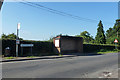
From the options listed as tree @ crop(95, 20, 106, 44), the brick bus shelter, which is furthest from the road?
tree @ crop(95, 20, 106, 44)

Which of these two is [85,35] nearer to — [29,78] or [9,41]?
[9,41]

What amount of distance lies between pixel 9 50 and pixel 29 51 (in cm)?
330

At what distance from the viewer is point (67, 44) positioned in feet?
64.2

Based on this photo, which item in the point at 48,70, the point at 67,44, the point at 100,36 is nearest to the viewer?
the point at 48,70

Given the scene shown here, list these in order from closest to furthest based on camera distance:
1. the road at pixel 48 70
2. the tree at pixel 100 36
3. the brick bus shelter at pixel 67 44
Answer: the road at pixel 48 70, the brick bus shelter at pixel 67 44, the tree at pixel 100 36

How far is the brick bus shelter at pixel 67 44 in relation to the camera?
17797 mm

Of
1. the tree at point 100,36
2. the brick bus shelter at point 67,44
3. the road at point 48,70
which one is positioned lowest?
the road at point 48,70

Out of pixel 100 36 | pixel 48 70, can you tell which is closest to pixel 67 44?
pixel 48 70

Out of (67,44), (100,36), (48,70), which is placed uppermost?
(100,36)

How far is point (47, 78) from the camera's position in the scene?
4.69m

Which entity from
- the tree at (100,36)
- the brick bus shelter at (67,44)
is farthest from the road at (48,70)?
the tree at (100,36)

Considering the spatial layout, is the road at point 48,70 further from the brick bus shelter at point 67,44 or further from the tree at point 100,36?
the tree at point 100,36

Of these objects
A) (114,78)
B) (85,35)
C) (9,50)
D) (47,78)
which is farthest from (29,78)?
(85,35)

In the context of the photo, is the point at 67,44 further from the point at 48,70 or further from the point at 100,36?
the point at 100,36
